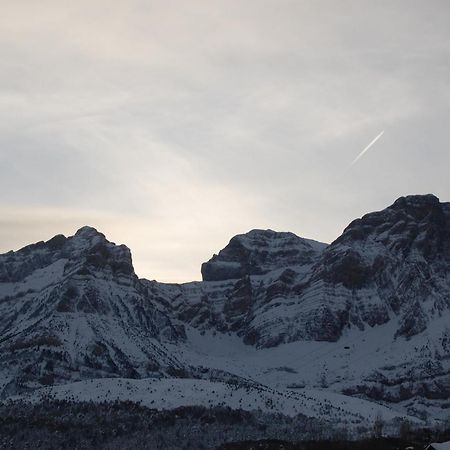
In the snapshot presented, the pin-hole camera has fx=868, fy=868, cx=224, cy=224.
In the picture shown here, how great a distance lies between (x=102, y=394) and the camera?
19600 cm

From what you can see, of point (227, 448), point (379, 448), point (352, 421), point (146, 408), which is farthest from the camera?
point (352, 421)

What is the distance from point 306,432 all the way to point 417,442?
97.2 ft

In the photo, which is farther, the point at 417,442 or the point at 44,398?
the point at 44,398

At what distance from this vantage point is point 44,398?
194 meters

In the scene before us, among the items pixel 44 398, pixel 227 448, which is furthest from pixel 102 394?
pixel 227 448

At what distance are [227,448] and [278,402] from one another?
4298 cm

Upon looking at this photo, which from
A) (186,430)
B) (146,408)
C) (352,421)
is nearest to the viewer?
(186,430)

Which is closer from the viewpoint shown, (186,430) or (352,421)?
(186,430)

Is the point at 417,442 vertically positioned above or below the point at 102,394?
below

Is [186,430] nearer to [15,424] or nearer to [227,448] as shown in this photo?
[227,448]

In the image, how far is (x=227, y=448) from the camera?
154 metres

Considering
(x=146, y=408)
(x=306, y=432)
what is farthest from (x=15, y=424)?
(x=306, y=432)

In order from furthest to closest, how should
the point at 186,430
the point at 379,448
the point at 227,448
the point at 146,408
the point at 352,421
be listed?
the point at 352,421
the point at 146,408
the point at 186,430
the point at 227,448
the point at 379,448

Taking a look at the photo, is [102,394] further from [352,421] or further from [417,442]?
[417,442]
